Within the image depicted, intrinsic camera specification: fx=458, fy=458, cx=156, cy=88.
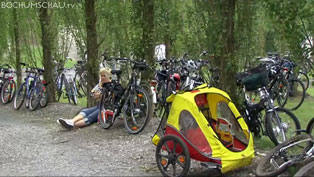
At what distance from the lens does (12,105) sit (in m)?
12.9

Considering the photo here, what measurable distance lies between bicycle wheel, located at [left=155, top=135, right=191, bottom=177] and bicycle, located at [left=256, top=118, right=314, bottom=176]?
766 mm

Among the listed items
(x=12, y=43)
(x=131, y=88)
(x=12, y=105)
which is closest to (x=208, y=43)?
(x=131, y=88)

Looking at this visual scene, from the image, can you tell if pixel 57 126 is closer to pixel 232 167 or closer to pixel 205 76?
pixel 205 76

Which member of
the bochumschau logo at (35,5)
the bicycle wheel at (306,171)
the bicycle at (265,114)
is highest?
the bochumschau logo at (35,5)

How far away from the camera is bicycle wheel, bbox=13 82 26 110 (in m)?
12.1

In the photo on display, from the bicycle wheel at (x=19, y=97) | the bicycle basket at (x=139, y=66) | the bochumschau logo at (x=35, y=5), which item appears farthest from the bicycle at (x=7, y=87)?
the bicycle basket at (x=139, y=66)

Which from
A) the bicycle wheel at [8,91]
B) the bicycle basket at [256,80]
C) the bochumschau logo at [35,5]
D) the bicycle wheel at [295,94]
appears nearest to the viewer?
the bicycle basket at [256,80]

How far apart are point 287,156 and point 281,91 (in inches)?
237

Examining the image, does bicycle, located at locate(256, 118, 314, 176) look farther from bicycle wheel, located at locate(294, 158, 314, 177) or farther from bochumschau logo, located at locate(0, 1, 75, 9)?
bochumschau logo, located at locate(0, 1, 75, 9)

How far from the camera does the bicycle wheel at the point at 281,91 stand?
1076 cm

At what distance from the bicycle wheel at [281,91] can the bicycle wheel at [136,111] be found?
448 centimetres

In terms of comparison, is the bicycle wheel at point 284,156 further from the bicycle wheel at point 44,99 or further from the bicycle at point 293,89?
the bicycle wheel at point 44,99

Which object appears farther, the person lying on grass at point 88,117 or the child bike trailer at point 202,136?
the person lying on grass at point 88,117

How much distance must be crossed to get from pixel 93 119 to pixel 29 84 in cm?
409
